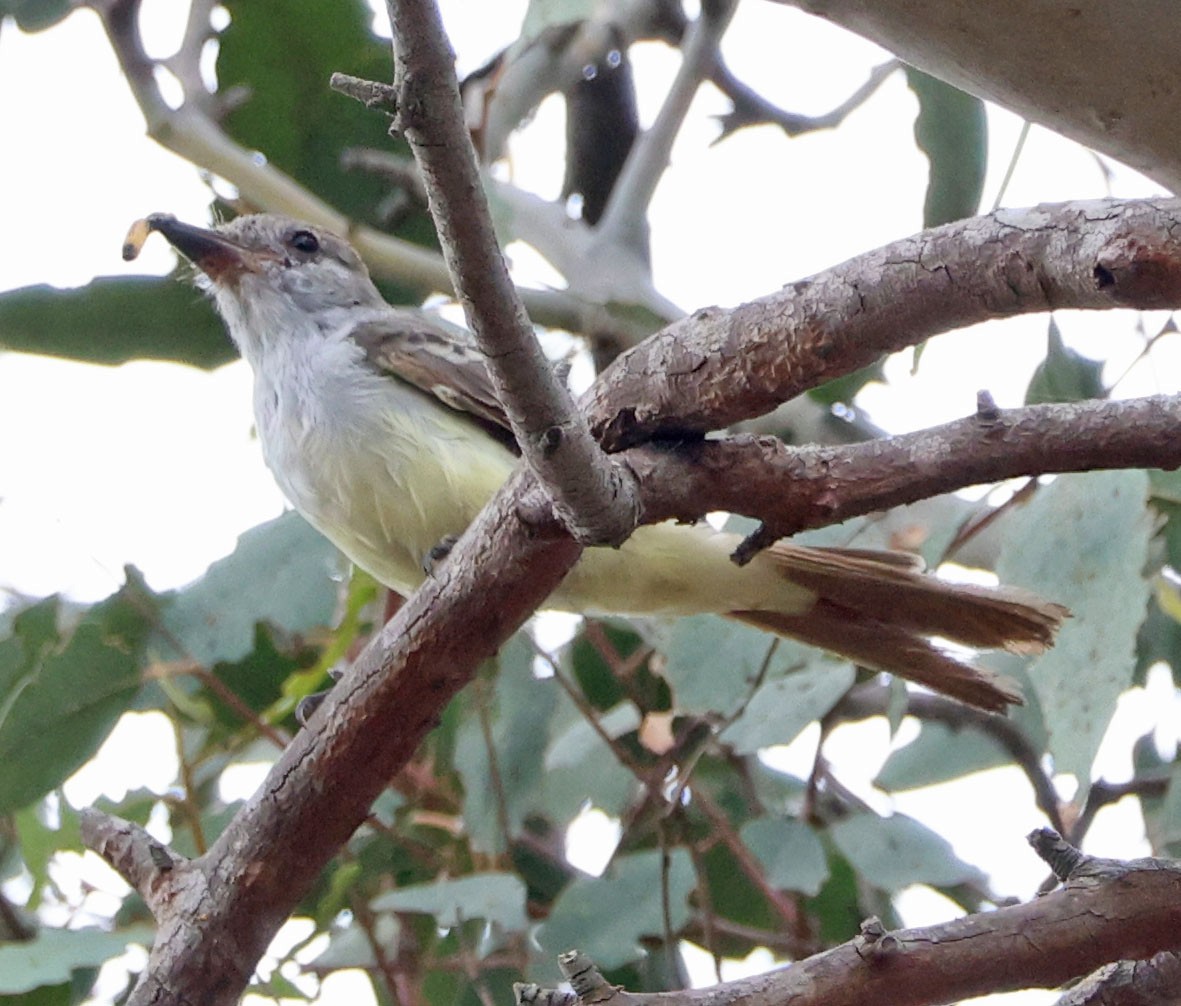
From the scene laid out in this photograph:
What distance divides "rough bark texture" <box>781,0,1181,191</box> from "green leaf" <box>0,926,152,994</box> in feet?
4.92

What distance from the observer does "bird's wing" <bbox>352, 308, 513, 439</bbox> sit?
2.38 metres

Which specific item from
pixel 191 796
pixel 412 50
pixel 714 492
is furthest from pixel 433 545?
pixel 412 50

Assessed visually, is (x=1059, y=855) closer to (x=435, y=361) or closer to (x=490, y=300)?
(x=490, y=300)

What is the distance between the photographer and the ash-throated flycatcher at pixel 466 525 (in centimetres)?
209

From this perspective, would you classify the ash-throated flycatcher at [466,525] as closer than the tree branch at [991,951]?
No

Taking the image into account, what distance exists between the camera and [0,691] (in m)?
2.36

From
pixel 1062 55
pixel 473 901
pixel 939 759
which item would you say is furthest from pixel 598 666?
pixel 1062 55

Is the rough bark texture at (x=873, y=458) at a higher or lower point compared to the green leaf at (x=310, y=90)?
lower

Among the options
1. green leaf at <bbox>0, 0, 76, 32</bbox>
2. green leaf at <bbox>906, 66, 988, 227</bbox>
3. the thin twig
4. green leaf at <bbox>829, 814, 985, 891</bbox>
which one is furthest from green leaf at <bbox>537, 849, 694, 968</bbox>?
green leaf at <bbox>0, 0, 76, 32</bbox>

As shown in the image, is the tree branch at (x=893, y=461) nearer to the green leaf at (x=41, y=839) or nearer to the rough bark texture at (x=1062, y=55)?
the rough bark texture at (x=1062, y=55)

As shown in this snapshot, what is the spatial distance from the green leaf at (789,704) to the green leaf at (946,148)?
672mm

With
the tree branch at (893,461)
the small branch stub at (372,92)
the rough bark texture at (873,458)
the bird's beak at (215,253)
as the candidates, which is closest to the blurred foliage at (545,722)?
the bird's beak at (215,253)

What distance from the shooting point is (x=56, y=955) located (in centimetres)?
205

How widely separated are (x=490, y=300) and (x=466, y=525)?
107 centimetres
